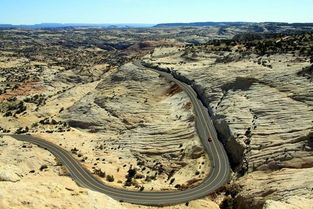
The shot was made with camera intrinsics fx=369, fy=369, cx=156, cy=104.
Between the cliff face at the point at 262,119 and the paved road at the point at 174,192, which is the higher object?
the cliff face at the point at 262,119

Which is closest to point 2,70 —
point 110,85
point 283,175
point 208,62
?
point 110,85

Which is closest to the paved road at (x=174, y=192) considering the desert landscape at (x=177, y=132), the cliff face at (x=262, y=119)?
the desert landscape at (x=177, y=132)

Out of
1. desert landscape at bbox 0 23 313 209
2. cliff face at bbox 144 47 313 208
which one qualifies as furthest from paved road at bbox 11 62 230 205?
cliff face at bbox 144 47 313 208

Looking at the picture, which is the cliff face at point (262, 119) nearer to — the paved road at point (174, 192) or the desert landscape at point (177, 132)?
the desert landscape at point (177, 132)

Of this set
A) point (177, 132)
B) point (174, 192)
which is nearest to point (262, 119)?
point (177, 132)

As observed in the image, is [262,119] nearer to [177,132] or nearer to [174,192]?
[177,132]
